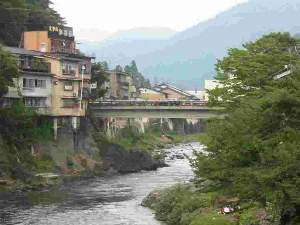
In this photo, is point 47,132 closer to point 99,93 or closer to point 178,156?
point 99,93

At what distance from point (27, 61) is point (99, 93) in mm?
11995

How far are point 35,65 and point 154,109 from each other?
1458 cm

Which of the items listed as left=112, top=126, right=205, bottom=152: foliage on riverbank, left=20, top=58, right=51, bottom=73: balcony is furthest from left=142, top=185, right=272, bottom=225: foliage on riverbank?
left=112, top=126, right=205, bottom=152: foliage on riverbank

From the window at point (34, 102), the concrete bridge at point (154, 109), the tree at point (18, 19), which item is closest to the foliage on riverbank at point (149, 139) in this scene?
the concrete bridge at point (154, 109)

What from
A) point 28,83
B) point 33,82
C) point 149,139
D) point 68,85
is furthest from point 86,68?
point 149,139

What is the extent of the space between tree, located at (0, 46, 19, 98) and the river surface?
38.0 feet

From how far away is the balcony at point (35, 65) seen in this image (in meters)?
66.4

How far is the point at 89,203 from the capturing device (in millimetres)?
48125

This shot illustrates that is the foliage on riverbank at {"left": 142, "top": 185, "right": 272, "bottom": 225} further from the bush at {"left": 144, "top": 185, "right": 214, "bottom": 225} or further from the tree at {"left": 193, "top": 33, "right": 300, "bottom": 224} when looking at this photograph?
the tree at {"left": 193, "top": 33, "right": 300, "bottom": 224}

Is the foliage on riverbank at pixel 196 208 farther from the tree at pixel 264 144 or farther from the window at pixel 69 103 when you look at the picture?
the window at pixel 69 103

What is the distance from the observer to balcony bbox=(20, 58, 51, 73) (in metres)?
66.4

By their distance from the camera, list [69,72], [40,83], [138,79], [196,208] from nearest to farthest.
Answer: [196,208], [40,83], [69,72], [138,79]

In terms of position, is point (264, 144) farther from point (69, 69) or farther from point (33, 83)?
point (69, 69)

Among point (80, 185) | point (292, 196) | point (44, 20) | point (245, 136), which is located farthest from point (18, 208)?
point (44, 20)
